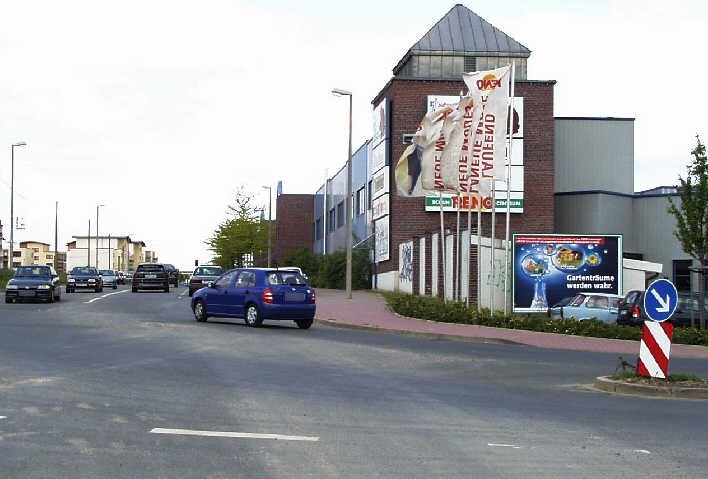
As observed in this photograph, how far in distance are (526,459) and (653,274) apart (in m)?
31.0

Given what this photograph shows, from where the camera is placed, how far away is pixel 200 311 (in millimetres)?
27266

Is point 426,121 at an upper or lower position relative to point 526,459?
upper

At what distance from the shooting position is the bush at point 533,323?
23.9 metres

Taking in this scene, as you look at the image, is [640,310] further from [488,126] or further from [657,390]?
[657,390]

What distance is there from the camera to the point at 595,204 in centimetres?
5278

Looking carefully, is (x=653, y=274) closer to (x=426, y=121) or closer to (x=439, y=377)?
(x=426, y=121)

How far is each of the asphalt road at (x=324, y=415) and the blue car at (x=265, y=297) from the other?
4.97 metres

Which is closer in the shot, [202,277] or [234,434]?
[234,434]

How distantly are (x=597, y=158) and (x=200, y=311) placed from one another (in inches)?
1343

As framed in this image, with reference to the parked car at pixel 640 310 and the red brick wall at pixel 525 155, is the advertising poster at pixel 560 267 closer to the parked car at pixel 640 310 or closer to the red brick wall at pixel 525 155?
the parked car at pixel 640 310

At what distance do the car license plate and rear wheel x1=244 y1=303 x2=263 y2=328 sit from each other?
87 centimetres

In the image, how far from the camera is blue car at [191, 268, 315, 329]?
2527 centimetres

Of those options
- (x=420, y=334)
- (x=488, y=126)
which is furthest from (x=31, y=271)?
(x=420, y=334)

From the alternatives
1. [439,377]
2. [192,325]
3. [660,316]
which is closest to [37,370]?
[439,377]
